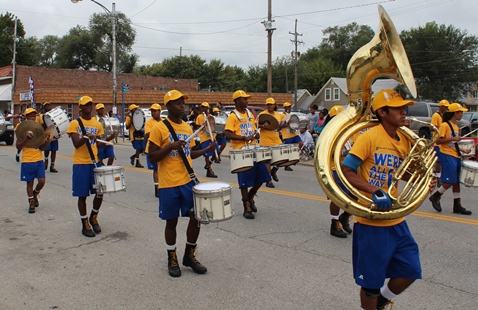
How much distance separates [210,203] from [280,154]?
3187mm

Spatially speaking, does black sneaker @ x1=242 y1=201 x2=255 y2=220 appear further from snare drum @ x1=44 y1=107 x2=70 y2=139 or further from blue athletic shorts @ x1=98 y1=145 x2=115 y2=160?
blue athletic shorts @ x1=98 y1=145 x2=115 y2=160

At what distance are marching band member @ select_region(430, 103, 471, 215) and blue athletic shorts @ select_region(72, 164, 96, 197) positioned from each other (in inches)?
216

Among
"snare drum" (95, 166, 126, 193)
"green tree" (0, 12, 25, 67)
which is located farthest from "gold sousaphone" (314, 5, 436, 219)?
"green tree" (0, 12, 25, 67)

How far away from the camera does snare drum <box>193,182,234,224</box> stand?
4.53 meters

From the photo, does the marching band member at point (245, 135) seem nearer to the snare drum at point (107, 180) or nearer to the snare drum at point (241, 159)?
the snare drum at point (241, 159)

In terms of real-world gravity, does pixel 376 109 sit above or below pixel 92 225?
above

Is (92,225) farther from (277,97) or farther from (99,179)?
(277,97)

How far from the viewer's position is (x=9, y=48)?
6238 centimetres

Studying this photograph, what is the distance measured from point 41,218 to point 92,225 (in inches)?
57.9

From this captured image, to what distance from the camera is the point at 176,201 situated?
15.8 feet

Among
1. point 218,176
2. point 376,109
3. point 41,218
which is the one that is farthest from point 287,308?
point 218,176

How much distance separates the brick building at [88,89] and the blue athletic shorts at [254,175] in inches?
1326

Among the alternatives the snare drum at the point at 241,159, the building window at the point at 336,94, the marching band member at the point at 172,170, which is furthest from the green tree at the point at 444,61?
the marching band member at the point at 172,170

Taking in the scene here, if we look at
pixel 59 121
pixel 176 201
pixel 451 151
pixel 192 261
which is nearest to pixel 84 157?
pixel 59 121
